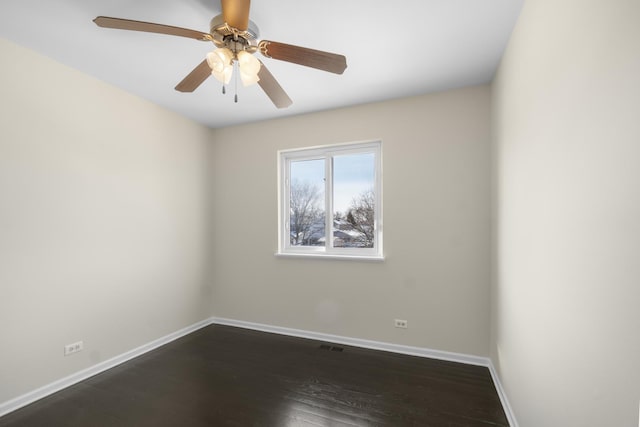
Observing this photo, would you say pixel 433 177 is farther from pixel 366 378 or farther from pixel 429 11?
pixel 366 378

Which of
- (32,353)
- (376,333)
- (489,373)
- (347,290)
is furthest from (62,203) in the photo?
(489,373)

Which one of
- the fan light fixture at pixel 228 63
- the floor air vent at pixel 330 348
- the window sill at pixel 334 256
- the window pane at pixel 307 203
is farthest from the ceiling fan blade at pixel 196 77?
the floor air vent at pixel 330 348

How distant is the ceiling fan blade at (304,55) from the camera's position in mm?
1562

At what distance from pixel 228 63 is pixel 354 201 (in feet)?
6.68

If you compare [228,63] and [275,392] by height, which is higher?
[228,63]

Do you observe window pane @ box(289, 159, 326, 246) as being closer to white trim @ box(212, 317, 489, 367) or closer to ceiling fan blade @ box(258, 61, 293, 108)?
white trim @ box(212, 317, 489, 367)

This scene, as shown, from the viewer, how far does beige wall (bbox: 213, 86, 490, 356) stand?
272 cm

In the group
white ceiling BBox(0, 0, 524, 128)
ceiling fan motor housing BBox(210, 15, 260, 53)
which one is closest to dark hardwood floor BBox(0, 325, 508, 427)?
ceiling fan motor housing BBox(210, 15, 260, 53)

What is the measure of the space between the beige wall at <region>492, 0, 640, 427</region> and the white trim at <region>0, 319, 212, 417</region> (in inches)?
126

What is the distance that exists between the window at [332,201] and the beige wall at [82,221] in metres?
1.23

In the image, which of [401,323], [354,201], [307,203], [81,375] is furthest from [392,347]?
[81,375]

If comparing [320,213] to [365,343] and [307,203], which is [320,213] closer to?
[307,203]

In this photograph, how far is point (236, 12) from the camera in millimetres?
1407

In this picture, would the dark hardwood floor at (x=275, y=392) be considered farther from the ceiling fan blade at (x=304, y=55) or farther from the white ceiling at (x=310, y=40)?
the white ceiling at (x=310, y=40)
